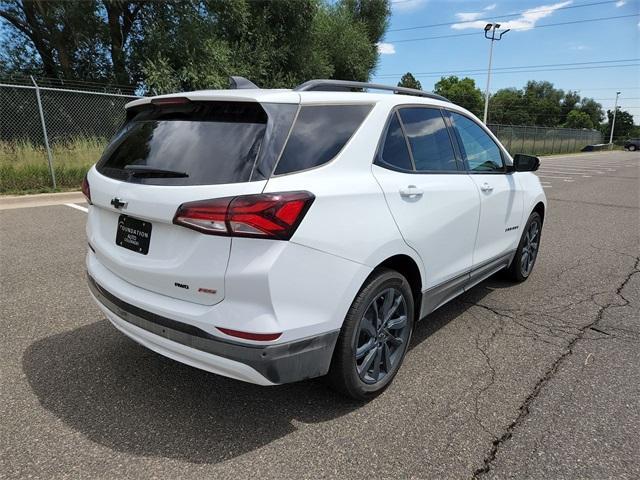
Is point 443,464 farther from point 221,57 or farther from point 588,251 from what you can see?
point 221,57

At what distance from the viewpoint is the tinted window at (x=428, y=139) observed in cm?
314

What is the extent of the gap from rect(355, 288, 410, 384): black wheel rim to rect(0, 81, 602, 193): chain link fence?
30.9 feet

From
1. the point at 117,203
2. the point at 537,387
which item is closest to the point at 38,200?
the point at 117,203

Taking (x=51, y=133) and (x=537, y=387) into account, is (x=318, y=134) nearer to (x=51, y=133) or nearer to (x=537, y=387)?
(x=537, y=387)

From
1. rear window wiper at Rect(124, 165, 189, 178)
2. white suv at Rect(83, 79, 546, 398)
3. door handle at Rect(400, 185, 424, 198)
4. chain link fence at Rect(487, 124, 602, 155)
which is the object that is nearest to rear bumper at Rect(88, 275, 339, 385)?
white suv at Rect(83, 79, 546, 398)

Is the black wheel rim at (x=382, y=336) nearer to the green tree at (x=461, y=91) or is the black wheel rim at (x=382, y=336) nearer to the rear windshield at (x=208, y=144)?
the rear windshield at (x=208, y=144)

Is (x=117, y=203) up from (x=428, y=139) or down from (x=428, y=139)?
down

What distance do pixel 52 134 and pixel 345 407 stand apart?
11333mm

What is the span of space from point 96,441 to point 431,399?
1.91 meters

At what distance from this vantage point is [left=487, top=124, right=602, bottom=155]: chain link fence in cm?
3002

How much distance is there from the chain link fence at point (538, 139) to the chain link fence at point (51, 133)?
22.1 m

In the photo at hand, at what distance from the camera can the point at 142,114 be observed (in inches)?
116

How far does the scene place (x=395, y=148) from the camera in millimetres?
2936

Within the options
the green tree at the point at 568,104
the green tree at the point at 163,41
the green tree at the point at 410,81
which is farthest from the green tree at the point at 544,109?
the green tree at the point at 163,41
